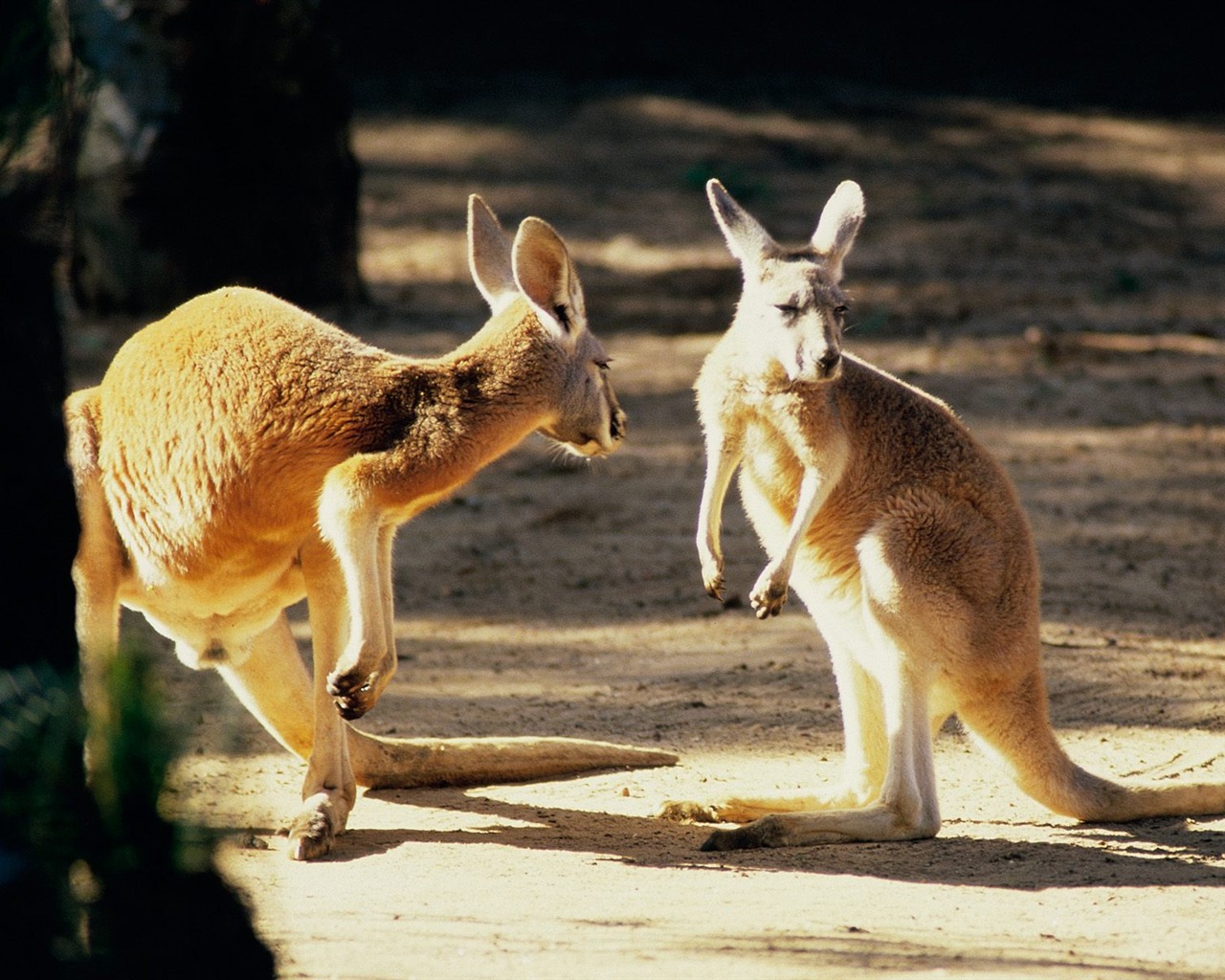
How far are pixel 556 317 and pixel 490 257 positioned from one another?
0.33 meters

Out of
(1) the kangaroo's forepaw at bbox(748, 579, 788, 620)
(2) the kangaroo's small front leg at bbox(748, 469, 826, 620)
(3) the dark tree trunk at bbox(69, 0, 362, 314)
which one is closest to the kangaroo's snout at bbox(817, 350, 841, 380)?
(2) the kangaroo's small front leg at bbox(748, 469, 826, 620)

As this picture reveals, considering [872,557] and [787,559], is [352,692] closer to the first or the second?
[787,559]

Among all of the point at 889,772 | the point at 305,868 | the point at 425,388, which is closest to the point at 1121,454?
the point at 889,772

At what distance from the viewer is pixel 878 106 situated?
1316 centimetres

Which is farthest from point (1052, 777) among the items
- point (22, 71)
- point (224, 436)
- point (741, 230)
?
point (22, 71)

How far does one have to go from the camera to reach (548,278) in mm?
4066

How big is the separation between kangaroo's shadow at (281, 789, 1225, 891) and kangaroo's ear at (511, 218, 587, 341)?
1.27m

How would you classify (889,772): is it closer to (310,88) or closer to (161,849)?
(161,849)

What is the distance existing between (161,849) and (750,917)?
56.3 inches

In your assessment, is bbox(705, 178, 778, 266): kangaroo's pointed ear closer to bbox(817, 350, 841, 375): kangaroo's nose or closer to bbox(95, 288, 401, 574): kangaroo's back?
bbox(817, 350, 841, 375): kangaroo's nose

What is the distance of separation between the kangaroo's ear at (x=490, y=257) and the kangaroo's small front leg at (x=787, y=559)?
928 millimetres

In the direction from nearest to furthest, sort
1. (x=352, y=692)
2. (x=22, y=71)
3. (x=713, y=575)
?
(x=22, y=71) → (x=352, y=692) → (x=713, y=575)

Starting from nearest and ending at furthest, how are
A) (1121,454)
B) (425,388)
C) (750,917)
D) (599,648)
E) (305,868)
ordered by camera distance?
(750,917), (305,868), (425,388), (599,648), (1121,454)

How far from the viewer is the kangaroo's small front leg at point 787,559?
4039mm
